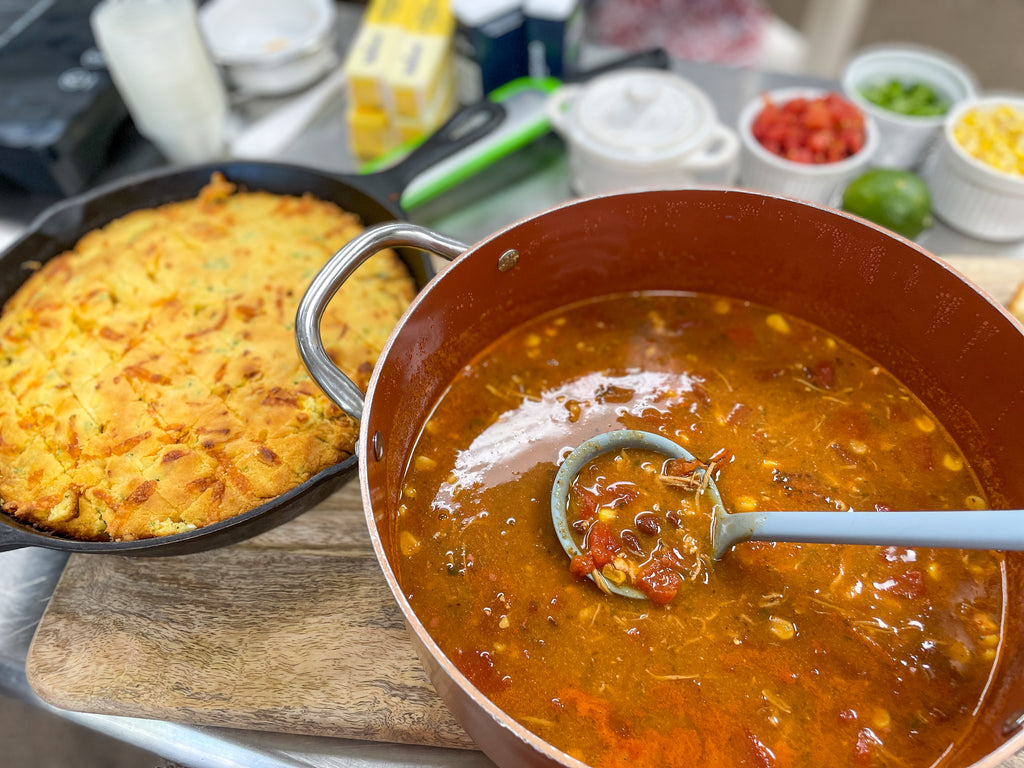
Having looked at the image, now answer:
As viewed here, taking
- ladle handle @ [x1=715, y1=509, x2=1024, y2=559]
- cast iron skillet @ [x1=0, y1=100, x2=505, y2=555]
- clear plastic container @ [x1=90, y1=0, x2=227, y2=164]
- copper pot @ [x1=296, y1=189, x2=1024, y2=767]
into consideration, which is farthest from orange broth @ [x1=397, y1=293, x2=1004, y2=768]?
clear plastic container @ [x1=90, y1=0, x2=227, y2=164]

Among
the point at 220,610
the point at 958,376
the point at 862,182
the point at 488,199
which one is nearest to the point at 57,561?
the point at 220,610

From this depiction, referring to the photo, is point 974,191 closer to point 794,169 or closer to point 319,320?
point 794,169

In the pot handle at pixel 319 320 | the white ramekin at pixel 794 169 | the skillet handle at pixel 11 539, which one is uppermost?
the pot handle at pixel 319 320

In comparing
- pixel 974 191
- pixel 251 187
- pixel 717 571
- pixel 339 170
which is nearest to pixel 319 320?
pixel 717 571

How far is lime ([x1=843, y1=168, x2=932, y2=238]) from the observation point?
2.11 metres

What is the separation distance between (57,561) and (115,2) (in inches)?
71.1

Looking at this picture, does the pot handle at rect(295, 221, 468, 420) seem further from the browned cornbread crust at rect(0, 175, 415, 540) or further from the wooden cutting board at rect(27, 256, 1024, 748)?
the wooden cutting board at rect(27, 256, 1024, 748)

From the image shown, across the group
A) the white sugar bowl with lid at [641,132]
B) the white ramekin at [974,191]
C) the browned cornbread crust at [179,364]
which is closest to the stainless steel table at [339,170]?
the white ramekin at [974,191]

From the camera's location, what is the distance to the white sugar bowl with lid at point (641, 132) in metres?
2.16

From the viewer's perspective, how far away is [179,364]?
1723 millimetres

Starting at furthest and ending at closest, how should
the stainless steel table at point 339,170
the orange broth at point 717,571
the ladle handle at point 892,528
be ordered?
1. the stainless steel table at point 339,170
2. the orange broth at point 717,571
3. the ladle handle at point 892,528

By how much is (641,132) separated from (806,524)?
140 cm

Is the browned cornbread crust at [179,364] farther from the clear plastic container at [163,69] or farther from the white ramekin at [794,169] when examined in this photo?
the white ramekin at [794,169]

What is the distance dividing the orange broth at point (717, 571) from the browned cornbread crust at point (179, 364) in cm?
32
